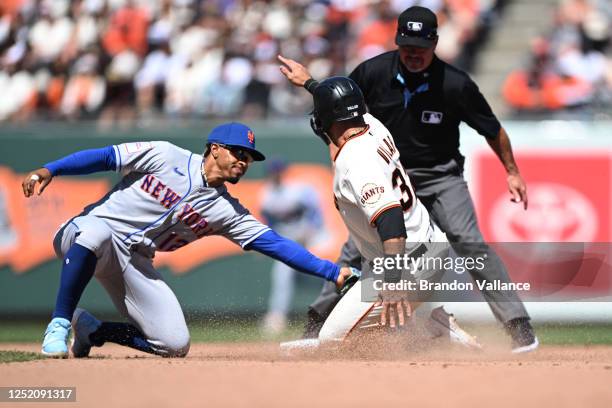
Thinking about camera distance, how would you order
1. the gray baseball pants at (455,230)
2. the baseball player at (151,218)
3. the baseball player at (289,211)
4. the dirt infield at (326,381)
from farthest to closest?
the baseball player at (289,211) < the gray baseball pants at (455,230) < the baseball player at (151,218) < the dirt infield at (326,381)

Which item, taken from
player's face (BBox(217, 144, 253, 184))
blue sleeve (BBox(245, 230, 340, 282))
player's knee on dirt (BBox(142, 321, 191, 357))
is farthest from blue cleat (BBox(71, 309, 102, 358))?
player's face (BBox(217, 144, 253, 184))

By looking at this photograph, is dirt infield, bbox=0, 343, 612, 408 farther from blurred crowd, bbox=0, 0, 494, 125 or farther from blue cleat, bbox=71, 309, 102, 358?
blurred crowd, bbox=0, 0, 494, 125

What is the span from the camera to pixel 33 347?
977 centimetres

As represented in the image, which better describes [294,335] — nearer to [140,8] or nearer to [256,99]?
[256,99]

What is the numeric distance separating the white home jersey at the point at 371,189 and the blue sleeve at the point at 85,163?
1492mm

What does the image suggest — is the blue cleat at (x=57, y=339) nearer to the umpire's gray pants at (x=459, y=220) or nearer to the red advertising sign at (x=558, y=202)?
the umpire's gray pants at (x=459, y=220)

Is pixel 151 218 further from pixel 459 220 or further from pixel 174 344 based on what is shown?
pixel 459 220

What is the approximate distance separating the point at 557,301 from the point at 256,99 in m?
4.69

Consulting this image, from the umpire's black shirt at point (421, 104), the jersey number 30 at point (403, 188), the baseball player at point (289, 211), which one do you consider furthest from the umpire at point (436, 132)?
the baseball player at point (289, 211)

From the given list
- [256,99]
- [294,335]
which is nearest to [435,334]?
[294,335]

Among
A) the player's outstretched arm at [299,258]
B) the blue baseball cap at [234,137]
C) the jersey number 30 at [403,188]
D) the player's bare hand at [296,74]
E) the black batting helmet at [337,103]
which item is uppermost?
the player's bare hand at [296,74]

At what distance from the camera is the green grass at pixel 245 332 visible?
10.4 m

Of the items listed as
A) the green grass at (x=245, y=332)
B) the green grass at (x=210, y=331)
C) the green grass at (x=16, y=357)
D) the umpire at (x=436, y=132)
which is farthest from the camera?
the green grass at (x=210, y=331)

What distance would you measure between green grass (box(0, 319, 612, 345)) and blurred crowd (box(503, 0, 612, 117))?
2478mm
